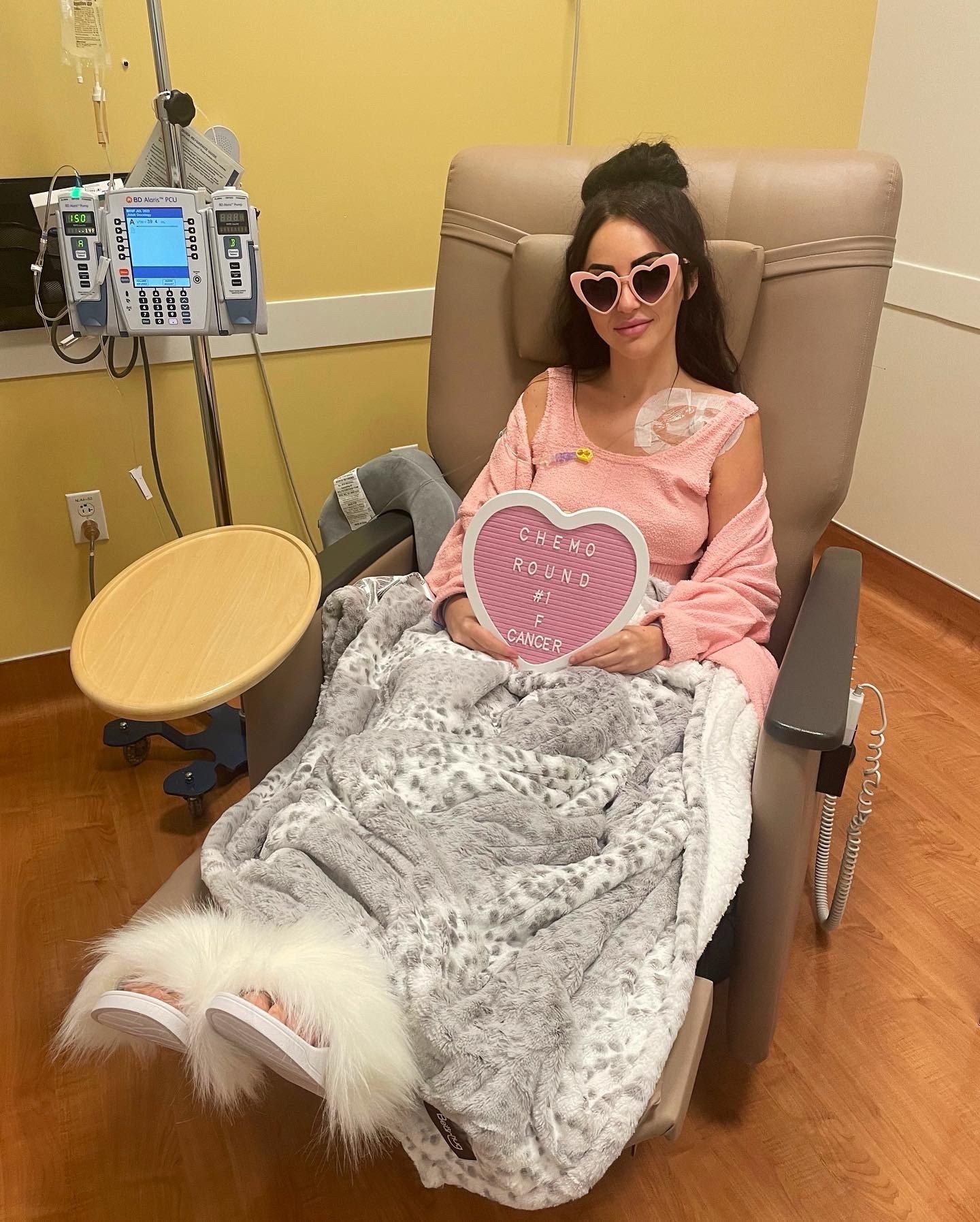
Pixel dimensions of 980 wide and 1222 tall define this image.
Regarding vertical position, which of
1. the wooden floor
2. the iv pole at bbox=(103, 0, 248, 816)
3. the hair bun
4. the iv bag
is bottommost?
the wooden floor

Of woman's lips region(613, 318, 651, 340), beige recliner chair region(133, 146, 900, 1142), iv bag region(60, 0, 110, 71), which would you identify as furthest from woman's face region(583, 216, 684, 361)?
iv bag region(60, 0, 110, 71)

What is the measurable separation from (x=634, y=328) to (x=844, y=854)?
817 millimetres

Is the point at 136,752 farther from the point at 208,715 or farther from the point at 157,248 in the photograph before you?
the point at 157,248

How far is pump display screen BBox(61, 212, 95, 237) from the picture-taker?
1487mm

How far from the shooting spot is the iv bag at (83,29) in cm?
158

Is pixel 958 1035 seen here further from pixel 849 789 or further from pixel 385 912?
pixel 385 912

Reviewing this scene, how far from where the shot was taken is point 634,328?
140 cm

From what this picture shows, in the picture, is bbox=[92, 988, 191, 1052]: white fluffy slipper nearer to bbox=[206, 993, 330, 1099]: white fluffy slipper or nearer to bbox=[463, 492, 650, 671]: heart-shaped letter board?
bbox=[206, 993, 330, 1099]: white fluffy slipper

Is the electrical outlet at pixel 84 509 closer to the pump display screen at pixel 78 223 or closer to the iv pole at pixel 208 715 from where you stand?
the iv pole at pixel 208 715

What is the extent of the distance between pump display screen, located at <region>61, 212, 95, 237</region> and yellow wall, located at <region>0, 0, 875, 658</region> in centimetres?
38

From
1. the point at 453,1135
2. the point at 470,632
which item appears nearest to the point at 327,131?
the point at 470,632

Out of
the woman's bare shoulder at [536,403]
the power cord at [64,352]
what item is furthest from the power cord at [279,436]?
the woman's bare shoulder at [536,403]

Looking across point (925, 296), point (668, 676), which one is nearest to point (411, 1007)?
point (668, 676)

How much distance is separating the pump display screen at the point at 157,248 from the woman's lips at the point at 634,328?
652 millimetres
